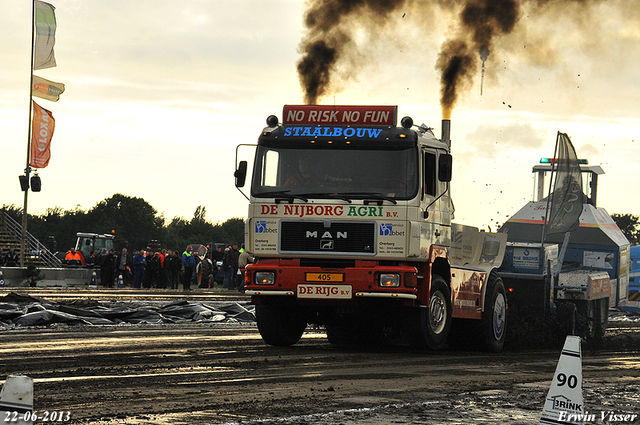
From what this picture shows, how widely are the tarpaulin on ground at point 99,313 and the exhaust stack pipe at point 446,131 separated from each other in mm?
7129

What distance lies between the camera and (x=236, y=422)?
22.4 feet

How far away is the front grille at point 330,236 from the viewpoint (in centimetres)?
1290

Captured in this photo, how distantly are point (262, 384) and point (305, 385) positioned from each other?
43 centimetres

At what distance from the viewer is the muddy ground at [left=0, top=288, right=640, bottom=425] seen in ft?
24.3

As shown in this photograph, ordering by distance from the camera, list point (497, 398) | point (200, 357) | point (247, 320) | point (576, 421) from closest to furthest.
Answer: point (576, 421) < point (497, 398) < point (200, 357) < point (247, 320)

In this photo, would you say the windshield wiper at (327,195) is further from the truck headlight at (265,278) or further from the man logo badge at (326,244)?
the truck headlight at (265,278)

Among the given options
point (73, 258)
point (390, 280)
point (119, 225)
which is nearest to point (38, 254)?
point (73, 258)

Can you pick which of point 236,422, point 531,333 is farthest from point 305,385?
point 531,333

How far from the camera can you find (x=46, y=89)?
38.0 metres

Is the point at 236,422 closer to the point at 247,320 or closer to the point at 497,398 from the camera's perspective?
the point at 497,398

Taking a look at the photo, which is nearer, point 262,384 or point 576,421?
point 576,421

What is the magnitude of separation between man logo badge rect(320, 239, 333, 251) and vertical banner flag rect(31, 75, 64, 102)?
27.8 meters

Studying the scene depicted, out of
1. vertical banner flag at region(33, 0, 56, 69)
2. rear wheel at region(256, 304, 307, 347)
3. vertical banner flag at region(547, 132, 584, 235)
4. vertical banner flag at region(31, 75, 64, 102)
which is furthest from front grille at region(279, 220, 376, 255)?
vertical banner flag at region(33, 0, 56, 69)

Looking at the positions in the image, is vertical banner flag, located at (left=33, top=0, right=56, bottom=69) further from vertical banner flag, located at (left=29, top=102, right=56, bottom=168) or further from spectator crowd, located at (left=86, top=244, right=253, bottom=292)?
spectator crowd, located at (left=86, top=244, right=253, bottom=292)
